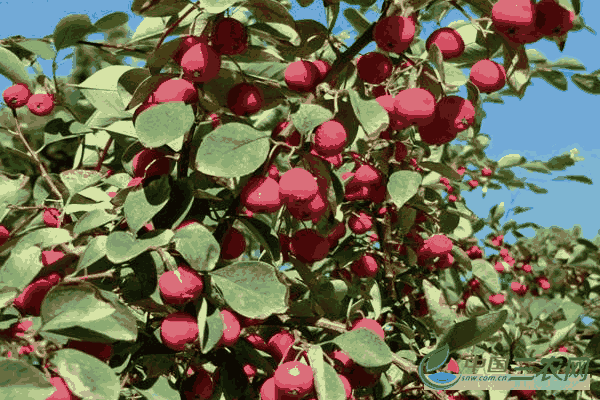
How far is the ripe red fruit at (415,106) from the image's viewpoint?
125cm

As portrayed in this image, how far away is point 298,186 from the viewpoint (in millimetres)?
1188

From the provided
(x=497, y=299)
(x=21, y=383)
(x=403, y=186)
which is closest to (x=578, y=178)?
(x=497, y=299)

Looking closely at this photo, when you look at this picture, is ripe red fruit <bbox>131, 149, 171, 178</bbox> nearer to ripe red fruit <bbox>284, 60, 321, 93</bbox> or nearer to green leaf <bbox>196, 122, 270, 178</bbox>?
green leaf <bbox>196, 122, 270, 178</bbox>

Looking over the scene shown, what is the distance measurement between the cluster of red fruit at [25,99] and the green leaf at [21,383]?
122 cm

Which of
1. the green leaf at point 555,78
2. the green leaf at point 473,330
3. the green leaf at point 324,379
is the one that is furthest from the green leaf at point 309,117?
the green leaf at point 555,78

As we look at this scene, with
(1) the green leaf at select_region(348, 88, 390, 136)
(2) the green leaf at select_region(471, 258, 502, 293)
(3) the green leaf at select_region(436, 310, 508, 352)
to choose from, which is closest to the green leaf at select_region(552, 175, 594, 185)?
(2) the green leaf at select_region(471, 258, 502, 293)

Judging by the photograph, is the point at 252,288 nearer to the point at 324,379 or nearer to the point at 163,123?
the point at 324,379

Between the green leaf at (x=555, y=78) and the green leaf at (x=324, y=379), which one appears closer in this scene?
the green leaf at (x=324, y=379)

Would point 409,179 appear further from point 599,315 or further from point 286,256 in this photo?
point 599,315

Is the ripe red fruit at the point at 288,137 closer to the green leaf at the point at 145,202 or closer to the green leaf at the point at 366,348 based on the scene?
the green leaf at the point at 145,202

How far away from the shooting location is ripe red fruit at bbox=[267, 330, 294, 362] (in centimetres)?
146

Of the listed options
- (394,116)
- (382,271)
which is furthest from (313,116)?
(382,271)

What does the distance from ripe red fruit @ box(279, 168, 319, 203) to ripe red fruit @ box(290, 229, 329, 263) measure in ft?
0.97

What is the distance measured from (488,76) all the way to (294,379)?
2.48 ft
